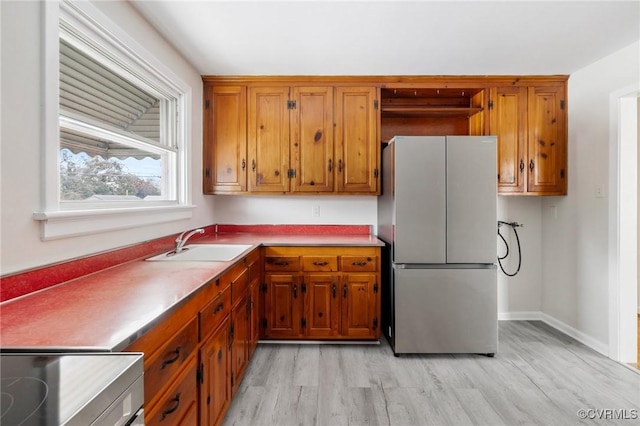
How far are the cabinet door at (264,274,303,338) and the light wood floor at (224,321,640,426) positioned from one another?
0.16 meters

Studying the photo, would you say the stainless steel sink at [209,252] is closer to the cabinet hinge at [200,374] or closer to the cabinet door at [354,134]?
the cabinet hinge at [200,374]

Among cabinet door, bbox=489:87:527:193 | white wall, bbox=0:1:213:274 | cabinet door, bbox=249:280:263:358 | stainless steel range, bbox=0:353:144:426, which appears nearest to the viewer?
stainless steel range, bbox=0:353:144:426

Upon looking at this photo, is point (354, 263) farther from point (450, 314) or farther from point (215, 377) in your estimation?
point (215, 377)

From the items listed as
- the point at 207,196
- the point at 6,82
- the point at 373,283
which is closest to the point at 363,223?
the point at 373,283

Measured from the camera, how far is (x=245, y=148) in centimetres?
297

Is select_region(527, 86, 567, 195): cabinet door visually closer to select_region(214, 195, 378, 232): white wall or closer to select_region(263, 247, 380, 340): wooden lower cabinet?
select_region(214, 195, 378, 232): white wall

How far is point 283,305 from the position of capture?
104 inches

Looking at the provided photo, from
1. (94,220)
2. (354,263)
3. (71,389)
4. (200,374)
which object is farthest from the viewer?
(354,263)

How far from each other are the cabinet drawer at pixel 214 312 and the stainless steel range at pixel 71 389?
638 millimetres

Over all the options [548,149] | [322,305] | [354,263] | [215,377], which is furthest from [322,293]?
[548,149]

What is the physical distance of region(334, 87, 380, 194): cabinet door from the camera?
9.63ft

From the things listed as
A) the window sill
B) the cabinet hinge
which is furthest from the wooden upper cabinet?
the window sill

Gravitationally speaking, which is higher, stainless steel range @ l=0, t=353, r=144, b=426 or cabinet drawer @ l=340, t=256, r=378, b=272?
stainless steel range @ l=0, t=353, r=144, b=426

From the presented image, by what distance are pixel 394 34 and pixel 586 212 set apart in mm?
2315
